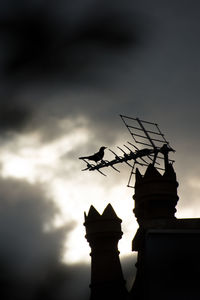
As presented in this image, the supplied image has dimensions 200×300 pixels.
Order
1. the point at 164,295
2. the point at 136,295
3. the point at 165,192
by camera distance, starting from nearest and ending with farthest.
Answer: the point at 164,295, the point at 136,295, the point at 165,192

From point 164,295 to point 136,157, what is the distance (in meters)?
11.7

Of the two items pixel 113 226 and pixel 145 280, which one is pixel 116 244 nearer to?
pixel 113 226

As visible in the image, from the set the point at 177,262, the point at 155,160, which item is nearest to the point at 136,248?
the point at 155,160

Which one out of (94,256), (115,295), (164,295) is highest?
(94,256)

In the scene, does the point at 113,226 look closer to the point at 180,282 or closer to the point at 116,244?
the point at 116,244

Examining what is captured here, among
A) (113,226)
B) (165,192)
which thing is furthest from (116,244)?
(165,192)

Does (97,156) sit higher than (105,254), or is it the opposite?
(97,156)

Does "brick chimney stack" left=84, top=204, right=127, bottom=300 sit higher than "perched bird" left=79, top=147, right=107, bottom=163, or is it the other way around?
"perched bird" left=79, top=147, right=107, bottom=163

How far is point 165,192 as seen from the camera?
167 feet

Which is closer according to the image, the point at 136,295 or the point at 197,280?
the point at 197,280

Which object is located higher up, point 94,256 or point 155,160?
point 155,160

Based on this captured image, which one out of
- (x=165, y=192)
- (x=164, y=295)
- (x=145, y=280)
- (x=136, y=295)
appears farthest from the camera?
(x=165, y=192)

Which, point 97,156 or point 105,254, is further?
point 105,254

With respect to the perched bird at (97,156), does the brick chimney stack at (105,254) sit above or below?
below
